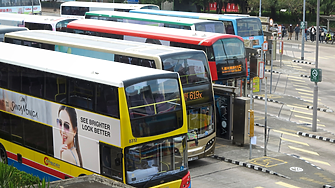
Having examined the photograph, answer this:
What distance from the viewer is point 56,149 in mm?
12750

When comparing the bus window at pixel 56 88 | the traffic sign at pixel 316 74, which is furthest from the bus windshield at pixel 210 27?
the bus window at pixel 56 88

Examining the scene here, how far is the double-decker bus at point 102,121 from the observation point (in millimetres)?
10938

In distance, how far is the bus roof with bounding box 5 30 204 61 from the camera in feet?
53.1

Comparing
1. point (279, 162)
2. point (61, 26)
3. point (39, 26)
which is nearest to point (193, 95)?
point (279, 162)

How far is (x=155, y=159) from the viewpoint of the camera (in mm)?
11219

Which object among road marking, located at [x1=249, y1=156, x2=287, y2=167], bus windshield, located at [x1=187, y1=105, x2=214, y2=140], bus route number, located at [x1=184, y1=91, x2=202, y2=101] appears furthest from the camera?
road marking, located at [x1=249, y1=156, x2=287, y2=167]

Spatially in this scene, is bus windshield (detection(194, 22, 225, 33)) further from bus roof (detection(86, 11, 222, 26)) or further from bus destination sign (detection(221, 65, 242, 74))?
bus destination sign (detection(221, 65, 242, 74))

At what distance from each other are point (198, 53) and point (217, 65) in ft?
13.0

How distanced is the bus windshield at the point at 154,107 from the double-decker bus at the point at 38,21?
22.4m

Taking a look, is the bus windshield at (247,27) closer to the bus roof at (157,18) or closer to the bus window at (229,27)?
the bus window at (229,27)

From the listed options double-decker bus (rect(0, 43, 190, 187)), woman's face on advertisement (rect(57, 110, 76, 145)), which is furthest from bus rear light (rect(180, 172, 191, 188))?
woman's face on advertisement (rect(57, 110, 76, 145))

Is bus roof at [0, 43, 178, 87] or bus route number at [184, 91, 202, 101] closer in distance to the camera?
bus roof at [0, 43, 178, 87]

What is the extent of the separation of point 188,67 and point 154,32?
23.0ft

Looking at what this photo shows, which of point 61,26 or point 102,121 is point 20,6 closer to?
point 61,26
